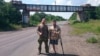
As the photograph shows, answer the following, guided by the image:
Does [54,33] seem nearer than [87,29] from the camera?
Yes

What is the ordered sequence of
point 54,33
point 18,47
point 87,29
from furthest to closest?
point 87,29
point 18,47
point 54,33

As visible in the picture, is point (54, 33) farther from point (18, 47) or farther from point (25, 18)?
point (25, 18)

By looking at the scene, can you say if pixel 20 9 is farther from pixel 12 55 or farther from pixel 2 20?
pixel 12 55

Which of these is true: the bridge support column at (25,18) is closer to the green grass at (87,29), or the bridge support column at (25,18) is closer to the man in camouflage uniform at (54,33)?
the green grass at (87,29)

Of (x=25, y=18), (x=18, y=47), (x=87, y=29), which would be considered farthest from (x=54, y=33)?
(x=25, y=18)

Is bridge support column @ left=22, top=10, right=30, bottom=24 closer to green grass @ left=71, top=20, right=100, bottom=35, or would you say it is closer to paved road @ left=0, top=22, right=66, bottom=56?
green grass @ left=71, top=20, right=100, bottom=35

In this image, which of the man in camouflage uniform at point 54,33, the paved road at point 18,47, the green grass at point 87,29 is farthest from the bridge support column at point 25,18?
the man in camouflage uniform at point 54,33

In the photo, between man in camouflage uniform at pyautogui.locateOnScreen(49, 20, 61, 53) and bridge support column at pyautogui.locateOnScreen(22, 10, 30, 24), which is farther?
bridge support column at pyautogui.locateOnScreen(22, 10, 30, 24)

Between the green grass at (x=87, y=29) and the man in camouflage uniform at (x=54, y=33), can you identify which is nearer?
the man in camouflage uniform at (x=54, y=33)

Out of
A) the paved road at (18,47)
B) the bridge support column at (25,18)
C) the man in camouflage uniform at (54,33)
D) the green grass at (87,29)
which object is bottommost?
the bridge support column at (25,18)

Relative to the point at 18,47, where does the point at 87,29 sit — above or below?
below

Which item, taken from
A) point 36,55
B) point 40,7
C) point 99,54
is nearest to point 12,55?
point 36,55

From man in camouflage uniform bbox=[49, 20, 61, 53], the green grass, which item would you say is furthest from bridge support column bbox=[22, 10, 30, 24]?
man in camouflage uniform bbox=[49, 20, 61, 53]

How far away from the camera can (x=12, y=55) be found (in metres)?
16.4
